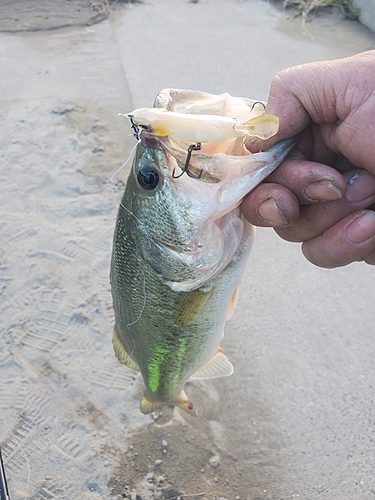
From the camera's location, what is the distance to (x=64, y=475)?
228cm

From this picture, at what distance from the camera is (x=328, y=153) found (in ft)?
4.96

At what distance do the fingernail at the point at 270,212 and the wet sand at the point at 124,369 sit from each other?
4.65 ft

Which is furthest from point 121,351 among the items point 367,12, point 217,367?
point 367,12

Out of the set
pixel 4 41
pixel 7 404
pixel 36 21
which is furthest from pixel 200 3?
pixel 7 404

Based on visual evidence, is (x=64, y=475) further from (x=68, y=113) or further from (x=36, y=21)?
(x=36, y=21)

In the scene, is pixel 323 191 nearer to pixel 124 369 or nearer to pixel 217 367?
pixel 217 367

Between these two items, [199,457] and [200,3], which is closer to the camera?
[199,457]

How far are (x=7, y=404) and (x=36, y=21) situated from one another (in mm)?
5400

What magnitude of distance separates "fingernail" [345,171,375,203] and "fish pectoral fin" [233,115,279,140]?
15.4 inches

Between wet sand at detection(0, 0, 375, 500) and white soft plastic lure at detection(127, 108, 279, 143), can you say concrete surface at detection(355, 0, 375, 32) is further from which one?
white soft plastic lure at detection(127, 108, 279, 143)

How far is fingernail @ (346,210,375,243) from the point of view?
141 centimetres

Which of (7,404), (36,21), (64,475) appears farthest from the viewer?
(36,21)

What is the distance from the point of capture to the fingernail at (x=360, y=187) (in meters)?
1.41

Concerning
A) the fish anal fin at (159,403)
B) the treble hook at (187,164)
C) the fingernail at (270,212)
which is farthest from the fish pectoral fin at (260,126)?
the fish anal fin at (159,403)
